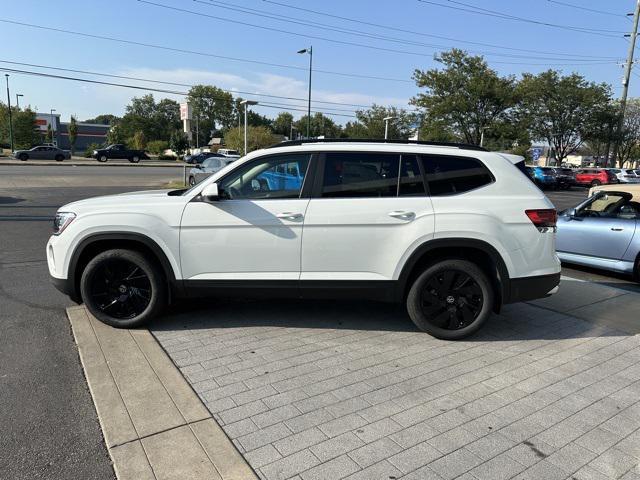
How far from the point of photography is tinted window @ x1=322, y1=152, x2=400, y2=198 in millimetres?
4367

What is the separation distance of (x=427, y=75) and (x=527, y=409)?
37.9 m

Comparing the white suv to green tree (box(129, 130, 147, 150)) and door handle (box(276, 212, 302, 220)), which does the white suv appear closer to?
door handle (box(276, 212, 302, 220))

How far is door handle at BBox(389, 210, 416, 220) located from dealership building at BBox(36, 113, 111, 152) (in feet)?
305

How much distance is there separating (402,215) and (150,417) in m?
2.54

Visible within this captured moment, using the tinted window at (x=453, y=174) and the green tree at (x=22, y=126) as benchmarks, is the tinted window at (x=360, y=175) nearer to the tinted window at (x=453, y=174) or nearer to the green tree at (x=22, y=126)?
the tinted window at (x=453, y=174)

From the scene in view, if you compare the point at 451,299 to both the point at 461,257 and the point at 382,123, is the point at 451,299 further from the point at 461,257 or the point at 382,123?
the point at 382,123

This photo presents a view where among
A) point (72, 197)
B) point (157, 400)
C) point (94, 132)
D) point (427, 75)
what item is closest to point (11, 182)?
point (72, 197)

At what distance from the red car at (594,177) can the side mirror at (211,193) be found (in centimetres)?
3968

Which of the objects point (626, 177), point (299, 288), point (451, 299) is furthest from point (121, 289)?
point (626, 177)

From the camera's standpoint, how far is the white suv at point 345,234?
4.31 metres

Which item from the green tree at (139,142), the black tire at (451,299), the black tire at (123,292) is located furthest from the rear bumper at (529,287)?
the green tree at (139,142)

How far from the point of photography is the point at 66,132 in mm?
102938

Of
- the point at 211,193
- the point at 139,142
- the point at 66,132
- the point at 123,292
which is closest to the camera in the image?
the point at 211,193

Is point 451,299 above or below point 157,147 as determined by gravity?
below
